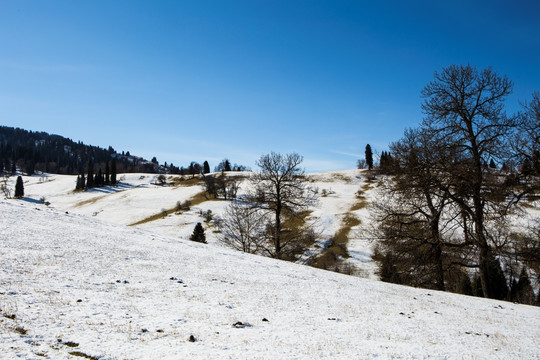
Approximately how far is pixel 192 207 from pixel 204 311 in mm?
89957

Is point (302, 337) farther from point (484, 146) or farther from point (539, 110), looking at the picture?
point (539, 110)

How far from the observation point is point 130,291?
9453 millimetres

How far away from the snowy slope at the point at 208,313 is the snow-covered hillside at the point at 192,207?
127ft

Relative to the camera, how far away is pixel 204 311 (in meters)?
8.41

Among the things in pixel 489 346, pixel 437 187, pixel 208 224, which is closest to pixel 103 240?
pixel 489 346

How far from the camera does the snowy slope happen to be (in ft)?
19.5

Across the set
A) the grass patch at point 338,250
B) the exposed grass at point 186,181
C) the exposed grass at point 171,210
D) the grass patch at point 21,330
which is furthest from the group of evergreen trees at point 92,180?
the grass patch at point 21,330

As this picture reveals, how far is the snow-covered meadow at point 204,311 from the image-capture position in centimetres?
598

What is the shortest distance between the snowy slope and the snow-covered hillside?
38846 millimetres

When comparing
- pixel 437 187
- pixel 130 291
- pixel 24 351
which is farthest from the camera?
pixel 437 187

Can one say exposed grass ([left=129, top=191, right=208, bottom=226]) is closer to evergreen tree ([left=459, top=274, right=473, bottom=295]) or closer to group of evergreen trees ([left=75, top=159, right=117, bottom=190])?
evergreen tree ([left=459, top=274, right=473, bottom=295])

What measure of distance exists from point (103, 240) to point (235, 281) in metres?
8.95

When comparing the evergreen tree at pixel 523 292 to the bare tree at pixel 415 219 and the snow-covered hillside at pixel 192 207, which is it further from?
the bare tree at pixel 415 219

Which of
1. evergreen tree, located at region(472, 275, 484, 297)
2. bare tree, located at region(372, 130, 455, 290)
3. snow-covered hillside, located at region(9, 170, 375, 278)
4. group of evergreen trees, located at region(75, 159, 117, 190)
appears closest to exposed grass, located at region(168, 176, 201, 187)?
snow-covered hillside, located at region(9, 170, 375, 278)
